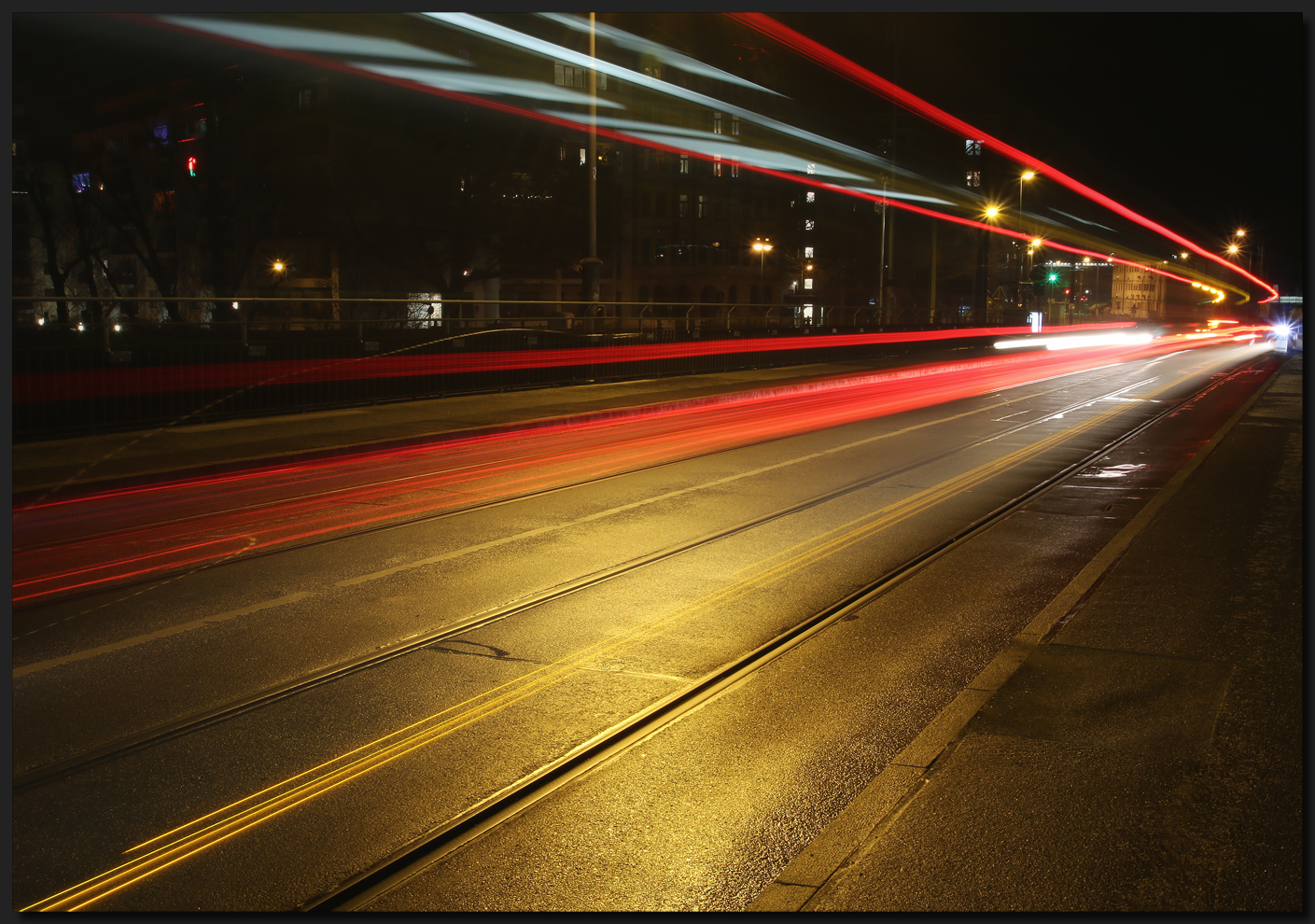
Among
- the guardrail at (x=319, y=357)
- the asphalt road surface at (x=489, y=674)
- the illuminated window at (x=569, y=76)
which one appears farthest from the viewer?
the illuminated window at (x=569, y=76)

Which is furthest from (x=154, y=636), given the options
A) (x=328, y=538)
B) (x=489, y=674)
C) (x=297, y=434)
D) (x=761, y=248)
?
(x=761, y=248)

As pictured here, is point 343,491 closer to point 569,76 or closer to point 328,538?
point 328,538

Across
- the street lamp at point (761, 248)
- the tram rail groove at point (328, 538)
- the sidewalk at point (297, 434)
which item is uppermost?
the street lamp at point (761, 248)

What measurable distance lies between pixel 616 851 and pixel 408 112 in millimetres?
44929

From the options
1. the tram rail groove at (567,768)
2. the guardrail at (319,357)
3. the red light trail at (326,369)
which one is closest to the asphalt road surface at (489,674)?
the tram rail groove at (567,768)

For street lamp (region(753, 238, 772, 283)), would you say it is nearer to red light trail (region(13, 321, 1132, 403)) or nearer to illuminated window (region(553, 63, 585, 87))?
illuminated window (region(553, 63, 585, 87))

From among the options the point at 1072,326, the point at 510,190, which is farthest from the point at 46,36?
the point at 1072,326

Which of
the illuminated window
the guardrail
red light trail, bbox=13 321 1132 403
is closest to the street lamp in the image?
the illuminated window

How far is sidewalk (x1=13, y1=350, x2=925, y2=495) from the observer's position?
12391mm

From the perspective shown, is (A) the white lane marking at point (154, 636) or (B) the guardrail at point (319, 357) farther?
(B) the guardrail at point (319, 357)

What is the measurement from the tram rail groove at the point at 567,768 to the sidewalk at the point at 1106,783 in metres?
1.14

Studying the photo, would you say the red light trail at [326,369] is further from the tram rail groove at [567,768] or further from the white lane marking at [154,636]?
the tram rail groove at [567,768]

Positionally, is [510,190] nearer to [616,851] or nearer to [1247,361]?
[1247,361]

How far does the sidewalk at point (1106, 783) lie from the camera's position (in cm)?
362
